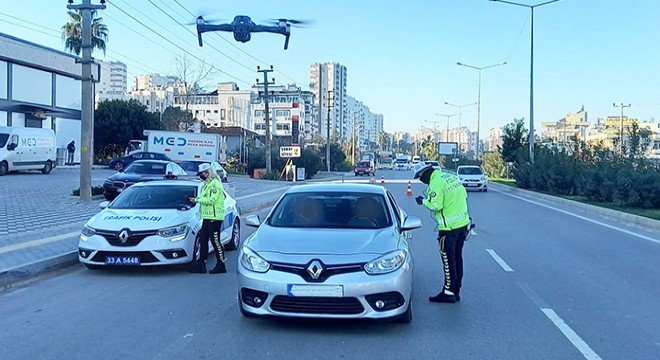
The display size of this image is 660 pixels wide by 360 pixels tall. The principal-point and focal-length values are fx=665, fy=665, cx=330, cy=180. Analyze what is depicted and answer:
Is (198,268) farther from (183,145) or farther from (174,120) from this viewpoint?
(174,120)

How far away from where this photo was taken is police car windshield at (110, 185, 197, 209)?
11.2 meters

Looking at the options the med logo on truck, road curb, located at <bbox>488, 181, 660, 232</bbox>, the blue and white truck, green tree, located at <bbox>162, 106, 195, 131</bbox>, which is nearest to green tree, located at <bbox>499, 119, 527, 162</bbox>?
road curb, located at <bbox>488, 181, 660, 232</bbox>

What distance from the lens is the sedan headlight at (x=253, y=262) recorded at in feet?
21.2

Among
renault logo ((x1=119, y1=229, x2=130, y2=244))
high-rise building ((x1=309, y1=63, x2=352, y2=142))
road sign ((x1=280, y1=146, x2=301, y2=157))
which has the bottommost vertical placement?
renault logo ((x1=119, y1=229, x2=130, y2=244))

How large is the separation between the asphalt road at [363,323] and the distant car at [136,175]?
12.4 m

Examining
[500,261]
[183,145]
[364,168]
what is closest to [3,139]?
[183,145]

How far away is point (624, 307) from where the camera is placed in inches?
315

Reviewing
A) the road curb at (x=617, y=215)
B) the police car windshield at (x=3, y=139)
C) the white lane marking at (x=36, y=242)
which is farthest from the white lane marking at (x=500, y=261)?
the police car windshield at (x=3, y=139)

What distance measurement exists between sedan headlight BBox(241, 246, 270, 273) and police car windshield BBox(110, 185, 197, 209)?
14.5 feet

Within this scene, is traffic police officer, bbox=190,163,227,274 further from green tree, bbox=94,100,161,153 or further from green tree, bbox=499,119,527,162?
green tree, bbox=94,100,161,153

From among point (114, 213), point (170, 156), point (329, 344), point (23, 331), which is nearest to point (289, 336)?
point (329, 344)

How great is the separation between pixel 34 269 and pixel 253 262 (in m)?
→ 5.00

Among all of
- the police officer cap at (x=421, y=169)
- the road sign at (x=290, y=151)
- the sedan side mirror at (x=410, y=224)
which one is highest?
the road sign at (x=290, y=151)

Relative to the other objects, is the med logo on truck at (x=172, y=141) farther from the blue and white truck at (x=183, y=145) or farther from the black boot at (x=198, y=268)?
the black boot at (x=198, y=268)
